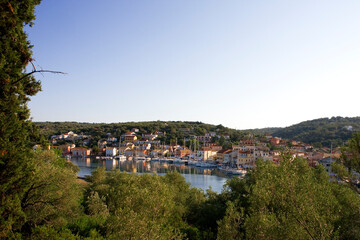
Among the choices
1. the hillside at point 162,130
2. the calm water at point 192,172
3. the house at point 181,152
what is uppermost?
the hillside at point 162,130

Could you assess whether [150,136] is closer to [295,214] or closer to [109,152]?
[109,152]

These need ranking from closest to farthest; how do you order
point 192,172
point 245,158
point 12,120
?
1. point 12,120
2. point 192,172
3. point 245,158

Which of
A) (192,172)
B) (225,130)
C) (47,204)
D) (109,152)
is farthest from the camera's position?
(225,130)

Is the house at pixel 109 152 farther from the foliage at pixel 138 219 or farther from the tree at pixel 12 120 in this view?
the tree at pixel 12 120

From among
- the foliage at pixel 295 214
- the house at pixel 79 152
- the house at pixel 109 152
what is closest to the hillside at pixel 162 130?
the house at pixel 109 152

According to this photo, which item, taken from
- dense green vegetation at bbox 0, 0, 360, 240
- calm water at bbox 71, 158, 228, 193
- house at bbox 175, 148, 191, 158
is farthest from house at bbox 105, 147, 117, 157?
dense green vegetation at bbox 0, 0, 360, 240

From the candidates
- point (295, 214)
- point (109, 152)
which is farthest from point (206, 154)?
point (295, 214)

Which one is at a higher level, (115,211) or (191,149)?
(115,211)

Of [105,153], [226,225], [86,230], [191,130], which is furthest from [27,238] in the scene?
[191,130]

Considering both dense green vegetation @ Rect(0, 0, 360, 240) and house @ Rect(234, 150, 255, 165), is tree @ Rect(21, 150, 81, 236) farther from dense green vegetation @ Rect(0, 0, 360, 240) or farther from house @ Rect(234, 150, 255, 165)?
house @ Rect(234, 150, 255, 165)

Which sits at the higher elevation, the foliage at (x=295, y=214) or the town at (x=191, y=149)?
the foliage at (x=295, y=214)
